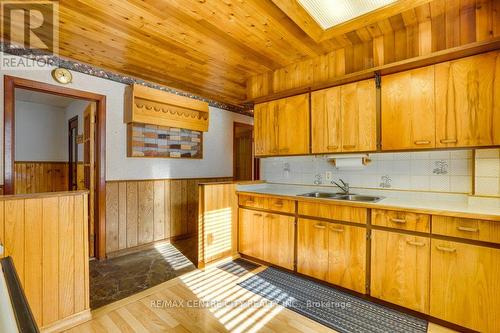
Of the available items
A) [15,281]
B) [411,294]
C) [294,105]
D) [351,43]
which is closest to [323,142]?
[294,105]

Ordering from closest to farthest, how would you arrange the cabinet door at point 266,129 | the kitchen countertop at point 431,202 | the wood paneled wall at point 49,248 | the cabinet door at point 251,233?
the wood paneled wall at point 49,248
the kitchen countertop at point 431,202
the cabinet door at point 251,233
the cabinet door at point 266,129

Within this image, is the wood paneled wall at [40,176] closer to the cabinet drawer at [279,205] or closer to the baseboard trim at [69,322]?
the baseboard trim at [69,322]

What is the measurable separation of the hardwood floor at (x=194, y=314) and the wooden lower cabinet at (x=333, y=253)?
547 mm

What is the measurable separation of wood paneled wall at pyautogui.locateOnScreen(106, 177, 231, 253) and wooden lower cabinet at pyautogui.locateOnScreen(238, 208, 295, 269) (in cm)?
123

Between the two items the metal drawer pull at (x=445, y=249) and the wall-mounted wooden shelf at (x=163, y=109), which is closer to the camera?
the metal drawer pull at (x=445, y=249)

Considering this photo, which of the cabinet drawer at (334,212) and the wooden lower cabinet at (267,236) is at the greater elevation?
the cabinet drawer at (334,212)

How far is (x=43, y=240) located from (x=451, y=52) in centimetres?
327

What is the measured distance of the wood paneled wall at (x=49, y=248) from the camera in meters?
1.55

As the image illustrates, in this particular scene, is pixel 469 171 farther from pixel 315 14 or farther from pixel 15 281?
pixel 15 281

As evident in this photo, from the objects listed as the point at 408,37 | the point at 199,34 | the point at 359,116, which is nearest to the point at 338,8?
the point at 408,37

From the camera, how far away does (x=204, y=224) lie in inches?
109

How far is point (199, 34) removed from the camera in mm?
2162
